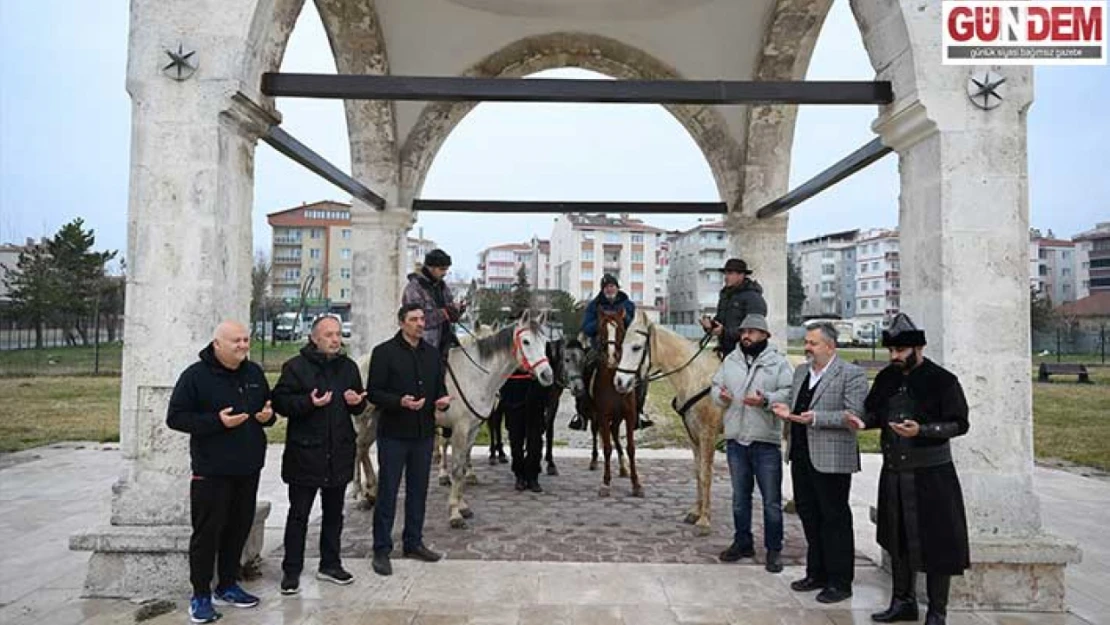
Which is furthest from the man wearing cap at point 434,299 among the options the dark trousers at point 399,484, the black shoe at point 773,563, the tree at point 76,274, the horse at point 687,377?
the tree at point 76,274

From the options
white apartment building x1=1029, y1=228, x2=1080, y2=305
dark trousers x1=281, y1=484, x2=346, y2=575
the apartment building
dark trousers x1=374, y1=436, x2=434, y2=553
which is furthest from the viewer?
white apartment building x1=1029, y1=228, x2=1080, y2=305

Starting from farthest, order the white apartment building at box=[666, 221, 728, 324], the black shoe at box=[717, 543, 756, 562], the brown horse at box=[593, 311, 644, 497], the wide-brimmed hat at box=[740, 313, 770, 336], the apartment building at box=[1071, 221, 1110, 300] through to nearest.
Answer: the apartment building at box=[1071, 221, 1110, 300]
the white apartment building at box=[666, 221, 728, 324]
the brown horse at box=[593, 311, 644, 497]
the black shoe at box=[717, 543, 756, 562]
the wide-brimmed hat at box=[740, 313, 770, 336]

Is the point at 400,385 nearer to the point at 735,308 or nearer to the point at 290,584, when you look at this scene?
the point at 290,584

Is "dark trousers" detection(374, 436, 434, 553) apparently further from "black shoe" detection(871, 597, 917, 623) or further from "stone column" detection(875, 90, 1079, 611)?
"stone column" detection(875, 90, 1079, 611)

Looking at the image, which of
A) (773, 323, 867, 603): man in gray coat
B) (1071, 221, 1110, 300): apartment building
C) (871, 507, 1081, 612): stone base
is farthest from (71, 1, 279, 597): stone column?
(1071, 221, 1110, 300): apartment building

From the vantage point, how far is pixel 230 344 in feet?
12.0

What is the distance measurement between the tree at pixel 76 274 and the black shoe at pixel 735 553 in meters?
29.6

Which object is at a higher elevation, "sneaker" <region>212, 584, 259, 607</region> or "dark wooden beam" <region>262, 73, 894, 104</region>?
"dark wooden beam" <region>262, 73, 894, 104</region>

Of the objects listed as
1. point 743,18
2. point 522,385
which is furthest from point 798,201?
point 522,385

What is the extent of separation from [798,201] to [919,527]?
168 inches

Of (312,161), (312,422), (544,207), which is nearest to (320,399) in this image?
(312,422)

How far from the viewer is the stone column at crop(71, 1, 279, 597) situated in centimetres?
399

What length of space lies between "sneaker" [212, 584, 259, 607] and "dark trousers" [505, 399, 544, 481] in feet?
10.8

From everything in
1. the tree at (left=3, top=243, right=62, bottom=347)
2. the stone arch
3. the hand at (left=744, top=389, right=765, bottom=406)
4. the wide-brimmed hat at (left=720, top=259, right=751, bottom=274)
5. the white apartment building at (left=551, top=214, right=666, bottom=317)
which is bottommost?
the hand at (left=744, top=389, right=765, bottom=406)
